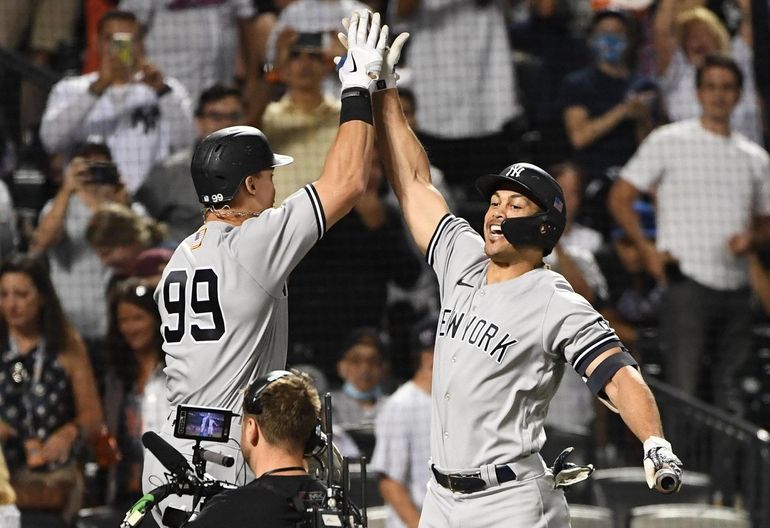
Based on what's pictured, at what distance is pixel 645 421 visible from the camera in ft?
12.8

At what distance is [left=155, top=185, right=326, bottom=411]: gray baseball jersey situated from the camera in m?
4.23

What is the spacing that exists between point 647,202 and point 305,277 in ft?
7.06

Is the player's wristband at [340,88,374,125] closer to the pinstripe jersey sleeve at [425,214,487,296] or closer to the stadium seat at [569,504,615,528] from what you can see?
the pinstripe jersey sleeve at [425,214,487,296]

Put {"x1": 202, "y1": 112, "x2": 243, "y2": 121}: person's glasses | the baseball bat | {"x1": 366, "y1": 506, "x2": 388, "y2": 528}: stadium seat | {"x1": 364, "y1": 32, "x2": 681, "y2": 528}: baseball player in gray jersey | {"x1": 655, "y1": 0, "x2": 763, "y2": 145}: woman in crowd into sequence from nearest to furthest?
the baseball bat < {"x1": 364, "y1": 32, "x2": 681, "y2": 528}: baseball player in gray jersey < {"x1": 366, "y1": 506, "x2": 388, "y2": 528}: stadium seat < {"x1": 202, "y1": 112, "x2": 243, "y2": 121}: person's glasses < {"x1": 655, "y1": 0, "x2": 763, "y2": 145}: woman in crowd

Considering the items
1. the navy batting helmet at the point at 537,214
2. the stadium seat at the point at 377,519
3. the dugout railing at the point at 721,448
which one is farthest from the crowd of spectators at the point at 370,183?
the navy batting helmet at the point at 537,214

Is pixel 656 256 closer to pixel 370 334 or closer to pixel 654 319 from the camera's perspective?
pixel 654 319

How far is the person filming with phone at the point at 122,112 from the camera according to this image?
829 centimetres

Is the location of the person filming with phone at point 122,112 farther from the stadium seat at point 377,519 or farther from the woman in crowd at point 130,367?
the stadium seat at point 377,519

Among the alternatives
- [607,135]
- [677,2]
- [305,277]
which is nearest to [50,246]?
[305,277]

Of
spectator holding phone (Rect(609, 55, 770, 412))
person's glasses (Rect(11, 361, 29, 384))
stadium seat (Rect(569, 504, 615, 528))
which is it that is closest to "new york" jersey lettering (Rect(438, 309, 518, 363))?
stadium seat (Rect(569, 504, 615, 528))

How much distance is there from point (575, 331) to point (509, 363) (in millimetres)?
222

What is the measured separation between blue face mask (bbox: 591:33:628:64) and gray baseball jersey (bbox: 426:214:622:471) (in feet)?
16.1

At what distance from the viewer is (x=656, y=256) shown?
8281mm

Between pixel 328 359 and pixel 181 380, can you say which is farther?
pixel 328 359
